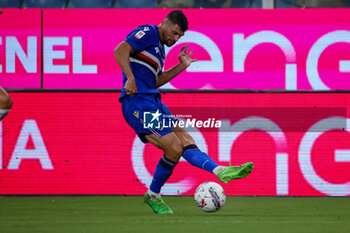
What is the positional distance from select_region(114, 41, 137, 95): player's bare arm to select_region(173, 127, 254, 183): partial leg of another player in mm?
658

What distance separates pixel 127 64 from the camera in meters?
5.61

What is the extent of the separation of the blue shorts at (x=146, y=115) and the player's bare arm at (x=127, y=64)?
245mm

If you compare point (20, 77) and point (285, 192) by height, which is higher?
point (20, 77)

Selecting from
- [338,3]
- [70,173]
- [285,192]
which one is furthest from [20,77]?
[338,3]

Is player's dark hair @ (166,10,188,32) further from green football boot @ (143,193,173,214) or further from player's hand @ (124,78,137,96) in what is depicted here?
green football boot @ (143,193,173,214)

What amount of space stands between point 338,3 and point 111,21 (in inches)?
146

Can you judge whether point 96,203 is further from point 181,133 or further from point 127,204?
point 181,133

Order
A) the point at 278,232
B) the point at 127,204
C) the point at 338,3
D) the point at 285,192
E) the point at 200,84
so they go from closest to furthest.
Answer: the point at 278,232 < the point at 127,204 < the point at 285,192 < the point at 200,84 < the point at 338,3

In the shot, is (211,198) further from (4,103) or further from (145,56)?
(4,103)

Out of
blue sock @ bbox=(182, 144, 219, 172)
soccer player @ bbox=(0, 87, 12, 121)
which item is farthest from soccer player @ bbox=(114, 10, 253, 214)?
soccer player @ bbox=(0, 87, 12, 121)

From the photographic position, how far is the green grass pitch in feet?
17.4

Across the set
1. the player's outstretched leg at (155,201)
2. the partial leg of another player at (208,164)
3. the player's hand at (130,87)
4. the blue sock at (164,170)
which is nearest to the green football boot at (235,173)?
the partial leg of another player at (208,164)

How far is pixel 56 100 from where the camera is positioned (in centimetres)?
822

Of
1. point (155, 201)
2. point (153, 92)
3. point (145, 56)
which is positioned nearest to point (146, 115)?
point (153, 92)
